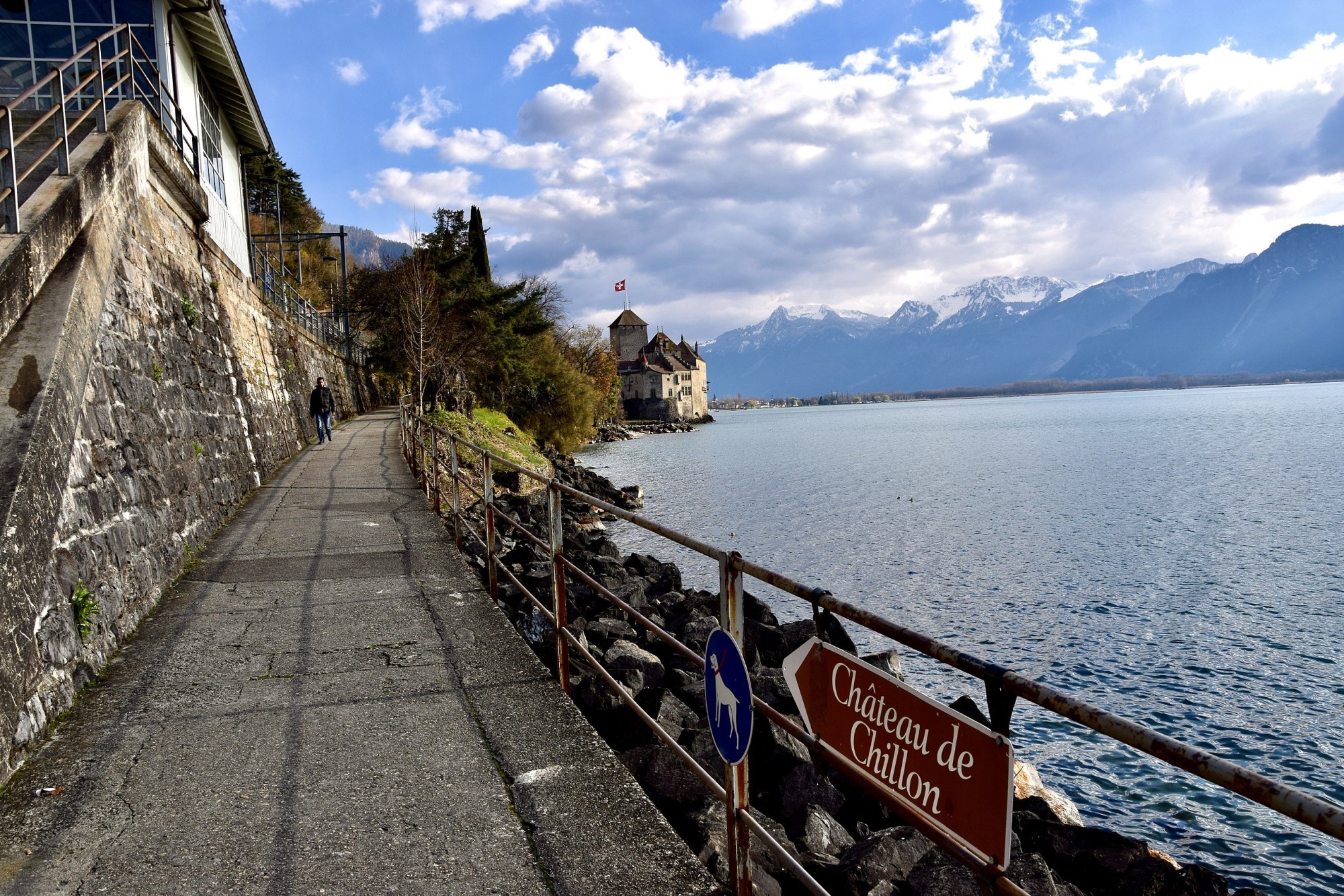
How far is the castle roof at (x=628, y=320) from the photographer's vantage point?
13225 centimetres

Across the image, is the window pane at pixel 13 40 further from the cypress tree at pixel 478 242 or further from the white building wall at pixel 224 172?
the cypress tree at pixel 478 242

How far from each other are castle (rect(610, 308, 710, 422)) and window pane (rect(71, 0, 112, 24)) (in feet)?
324

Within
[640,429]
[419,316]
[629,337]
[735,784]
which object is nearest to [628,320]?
[629,337]

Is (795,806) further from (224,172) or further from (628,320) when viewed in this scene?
(628,320)

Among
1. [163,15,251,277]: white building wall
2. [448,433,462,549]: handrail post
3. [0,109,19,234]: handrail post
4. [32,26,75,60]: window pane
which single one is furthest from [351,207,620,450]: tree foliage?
[0,109,19,234]: handrail post

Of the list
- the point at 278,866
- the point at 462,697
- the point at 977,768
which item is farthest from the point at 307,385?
the point at 977,768

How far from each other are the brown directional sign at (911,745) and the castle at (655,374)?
4371 inches

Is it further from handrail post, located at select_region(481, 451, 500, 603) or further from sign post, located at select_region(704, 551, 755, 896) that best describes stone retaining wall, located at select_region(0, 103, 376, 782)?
sign post, located at select_region(704, 551, 755, 896)

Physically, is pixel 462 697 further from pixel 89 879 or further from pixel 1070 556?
pixel 1070 556

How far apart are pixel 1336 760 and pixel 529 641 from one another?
9489 millimetres

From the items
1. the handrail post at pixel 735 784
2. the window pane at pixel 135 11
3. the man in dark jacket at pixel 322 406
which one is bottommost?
the handrail post at pixel 735 784

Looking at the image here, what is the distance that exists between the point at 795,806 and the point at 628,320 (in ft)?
424

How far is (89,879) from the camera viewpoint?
3277 mm

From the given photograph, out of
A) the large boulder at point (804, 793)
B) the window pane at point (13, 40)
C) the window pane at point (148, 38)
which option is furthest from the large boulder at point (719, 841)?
the window pane at point (13, 40)
